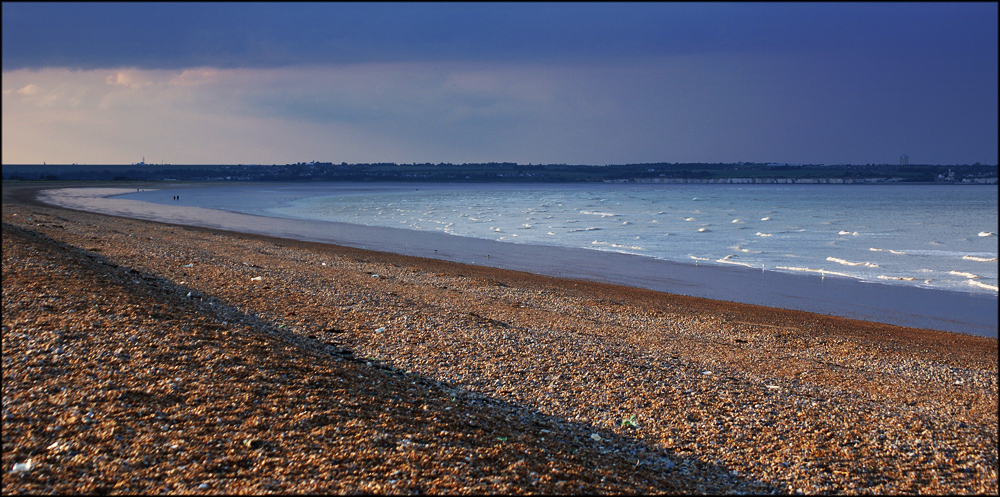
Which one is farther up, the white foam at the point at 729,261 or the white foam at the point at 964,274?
the white foam at the point at 729,261

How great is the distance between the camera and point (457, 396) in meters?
6.51

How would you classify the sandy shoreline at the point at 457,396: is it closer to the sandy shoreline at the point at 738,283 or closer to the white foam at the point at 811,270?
the sandy shoreline at the point at 738,283

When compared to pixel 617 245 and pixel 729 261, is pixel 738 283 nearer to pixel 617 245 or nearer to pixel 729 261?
pixel 729 261

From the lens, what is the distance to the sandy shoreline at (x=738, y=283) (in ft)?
41.3

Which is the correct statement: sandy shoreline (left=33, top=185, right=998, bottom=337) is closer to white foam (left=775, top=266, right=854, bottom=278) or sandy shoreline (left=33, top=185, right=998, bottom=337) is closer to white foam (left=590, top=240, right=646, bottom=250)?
white foam (left=775, top=266, right=854, bottom=278)

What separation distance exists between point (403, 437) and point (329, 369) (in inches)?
81.0

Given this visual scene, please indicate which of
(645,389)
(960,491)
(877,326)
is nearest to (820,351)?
(877,326)

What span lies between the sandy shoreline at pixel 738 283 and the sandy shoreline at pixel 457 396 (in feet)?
5.60

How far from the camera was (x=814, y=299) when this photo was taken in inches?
553

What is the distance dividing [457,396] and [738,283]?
38.4 ft

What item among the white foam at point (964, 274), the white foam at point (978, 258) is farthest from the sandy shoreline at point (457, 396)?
the white foam at point (978, 258)

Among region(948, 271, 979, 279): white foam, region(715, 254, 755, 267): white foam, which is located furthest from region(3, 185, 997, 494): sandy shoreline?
region(715, 254, 755, 267): white foam

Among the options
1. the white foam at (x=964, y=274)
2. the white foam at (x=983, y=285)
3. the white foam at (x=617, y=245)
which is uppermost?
the white foam at (x=617, y=245)

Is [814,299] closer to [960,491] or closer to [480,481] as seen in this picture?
[960,491]
